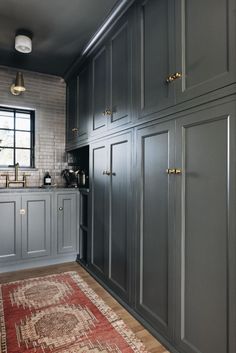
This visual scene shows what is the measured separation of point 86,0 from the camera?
77.5 inches

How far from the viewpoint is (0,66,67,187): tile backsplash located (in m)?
3.38

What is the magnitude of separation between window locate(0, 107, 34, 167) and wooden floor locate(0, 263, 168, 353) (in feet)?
4.50

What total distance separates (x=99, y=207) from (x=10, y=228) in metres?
1.12

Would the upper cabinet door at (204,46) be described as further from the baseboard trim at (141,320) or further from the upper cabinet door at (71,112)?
the upper cabinet door at (71,112)

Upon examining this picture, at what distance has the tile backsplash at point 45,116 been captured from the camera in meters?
3.38

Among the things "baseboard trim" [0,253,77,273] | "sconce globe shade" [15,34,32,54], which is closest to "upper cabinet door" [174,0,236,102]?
"sconce globe shade" [15,34,32,54]

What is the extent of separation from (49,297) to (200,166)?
179 cm

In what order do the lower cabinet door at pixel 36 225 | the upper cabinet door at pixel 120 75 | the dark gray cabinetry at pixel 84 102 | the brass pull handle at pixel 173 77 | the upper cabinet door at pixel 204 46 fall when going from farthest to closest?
the lower cabinet door at pixel 36 225 → the dark gray cabinetry at pixel 84 102 → the upper cabinet door at pixel 120 75 → the brass pull handle at pixel 173 77 → the upper cabinet door at pixel 204 46

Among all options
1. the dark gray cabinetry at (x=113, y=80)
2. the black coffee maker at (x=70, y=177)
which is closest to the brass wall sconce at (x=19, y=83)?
the dark gray cabinetry at (x=113, y=80)

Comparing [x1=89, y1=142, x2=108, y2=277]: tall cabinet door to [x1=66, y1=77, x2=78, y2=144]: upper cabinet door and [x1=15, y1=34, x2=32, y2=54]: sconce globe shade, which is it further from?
[x1=15, y1=34, x2=32, y2=54]: sconce globe shade

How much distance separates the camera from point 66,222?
3.22 m

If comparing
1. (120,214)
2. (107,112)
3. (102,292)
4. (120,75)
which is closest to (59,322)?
(102,292)

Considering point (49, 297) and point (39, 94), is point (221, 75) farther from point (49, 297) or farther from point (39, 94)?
point (39, 94)

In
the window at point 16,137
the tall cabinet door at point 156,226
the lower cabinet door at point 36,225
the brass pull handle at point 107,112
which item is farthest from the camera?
the window at point 16,137
